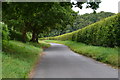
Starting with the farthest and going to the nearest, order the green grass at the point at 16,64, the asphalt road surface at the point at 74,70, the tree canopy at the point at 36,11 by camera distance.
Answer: the tree canopy at the point at 36,11, the asphalt road surface at the point at 74,70, the green grass at the point at 16,64

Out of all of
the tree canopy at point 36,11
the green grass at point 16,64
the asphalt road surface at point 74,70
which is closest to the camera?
the green grass at point 16,64

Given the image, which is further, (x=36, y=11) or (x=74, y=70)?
(x=36, y=11)

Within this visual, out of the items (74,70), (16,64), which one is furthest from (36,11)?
(74,70)

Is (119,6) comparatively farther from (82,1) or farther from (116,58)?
(116,58)

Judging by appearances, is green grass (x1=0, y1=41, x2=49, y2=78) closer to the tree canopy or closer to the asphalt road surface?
the asphalt road surface

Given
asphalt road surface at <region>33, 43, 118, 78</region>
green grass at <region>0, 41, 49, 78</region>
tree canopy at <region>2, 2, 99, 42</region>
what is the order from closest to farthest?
green grass at <region>0, 41, 49, 78</region>, asphalt road surface at <region>33, 43, 118, 78</region>, tree canopy at <region>2, 2, 99, 42</region>

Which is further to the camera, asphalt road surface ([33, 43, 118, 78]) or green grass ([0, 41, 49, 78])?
asphalt road surface ([33, 43, 118, 78])

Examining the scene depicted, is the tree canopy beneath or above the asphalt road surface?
above

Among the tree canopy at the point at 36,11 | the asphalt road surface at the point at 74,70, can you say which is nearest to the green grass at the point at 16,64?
the asphalt road surface at the point at 74,70

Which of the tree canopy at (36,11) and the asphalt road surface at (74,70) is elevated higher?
the tree canopy at (36,11)

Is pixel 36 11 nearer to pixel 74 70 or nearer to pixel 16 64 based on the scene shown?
pixel 16 64

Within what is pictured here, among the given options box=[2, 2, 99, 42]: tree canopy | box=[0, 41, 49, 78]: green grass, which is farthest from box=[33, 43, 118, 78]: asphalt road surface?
box=[2, 2, 99, 42]: tree canopy

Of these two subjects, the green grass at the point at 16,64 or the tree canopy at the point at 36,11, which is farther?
the tree canopy at the point at 36,11

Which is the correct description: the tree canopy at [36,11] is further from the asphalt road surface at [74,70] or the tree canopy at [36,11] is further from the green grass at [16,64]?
the asphalt road surface at [74,70]
